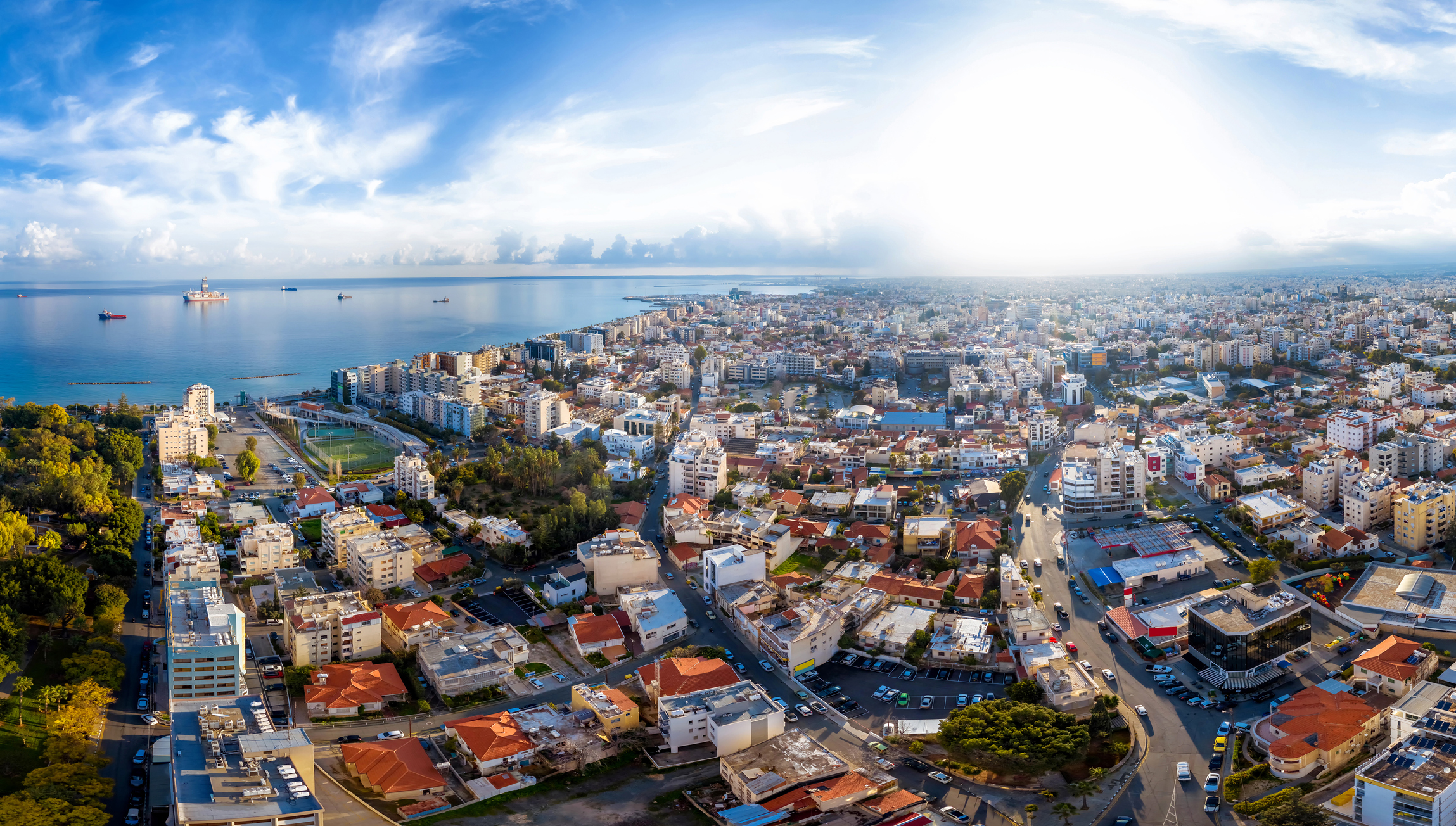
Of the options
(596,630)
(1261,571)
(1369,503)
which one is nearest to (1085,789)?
(596,630)

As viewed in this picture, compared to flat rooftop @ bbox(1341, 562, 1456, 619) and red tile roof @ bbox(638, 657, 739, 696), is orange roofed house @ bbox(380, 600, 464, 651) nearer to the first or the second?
red tile roof @ bbox(638, 657, 739, 696)

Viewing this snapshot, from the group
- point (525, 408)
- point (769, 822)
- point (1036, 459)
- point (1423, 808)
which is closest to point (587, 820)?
point (769, 822)

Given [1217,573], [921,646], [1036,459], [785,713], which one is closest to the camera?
[785,713]

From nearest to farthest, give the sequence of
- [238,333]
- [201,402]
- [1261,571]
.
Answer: [1261,571], [201,402], [238,333]

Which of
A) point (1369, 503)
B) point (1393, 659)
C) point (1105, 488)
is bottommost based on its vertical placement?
point (1393, 659)

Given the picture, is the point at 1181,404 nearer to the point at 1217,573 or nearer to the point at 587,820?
the point at 1217,573

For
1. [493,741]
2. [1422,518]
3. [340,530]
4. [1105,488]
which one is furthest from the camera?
[1105,488]

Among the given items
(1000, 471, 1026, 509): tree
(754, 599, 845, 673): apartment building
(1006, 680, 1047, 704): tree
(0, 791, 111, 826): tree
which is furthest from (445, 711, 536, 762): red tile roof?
(1000, 471, 1026, 509): tree

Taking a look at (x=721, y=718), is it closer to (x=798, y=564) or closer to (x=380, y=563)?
(x=798, y=564)
